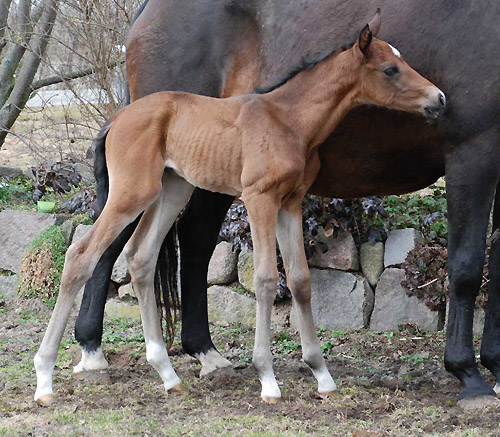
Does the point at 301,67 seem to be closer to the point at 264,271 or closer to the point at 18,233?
the point at 264,271

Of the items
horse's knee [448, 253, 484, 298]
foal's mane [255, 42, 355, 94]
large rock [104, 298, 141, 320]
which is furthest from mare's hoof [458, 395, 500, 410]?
large rock [104, 298, 141, 320]

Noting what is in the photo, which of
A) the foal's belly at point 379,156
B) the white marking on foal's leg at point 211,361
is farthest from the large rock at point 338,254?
the white marking on foal's leg at point 211,361

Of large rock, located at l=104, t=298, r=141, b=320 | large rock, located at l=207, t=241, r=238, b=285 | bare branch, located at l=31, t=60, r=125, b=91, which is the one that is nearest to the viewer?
large rock, located at l=207, t=241, r=238, b=285

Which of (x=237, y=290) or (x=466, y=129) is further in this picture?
(x=237, y=290)

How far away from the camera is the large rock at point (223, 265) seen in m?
6.64

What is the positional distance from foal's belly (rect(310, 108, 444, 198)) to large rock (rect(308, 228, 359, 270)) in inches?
51.1

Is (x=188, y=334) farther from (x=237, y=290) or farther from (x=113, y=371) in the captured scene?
(x=237, y=290)

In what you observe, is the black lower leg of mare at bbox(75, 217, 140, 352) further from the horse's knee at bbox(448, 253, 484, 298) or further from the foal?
the horse's knee at bbox(448, 253, 484, 298)

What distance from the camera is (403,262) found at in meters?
6.18

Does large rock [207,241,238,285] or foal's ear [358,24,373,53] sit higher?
foal's ear [358,24,373,53]

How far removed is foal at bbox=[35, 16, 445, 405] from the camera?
4.12 meters

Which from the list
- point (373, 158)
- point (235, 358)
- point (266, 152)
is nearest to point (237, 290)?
point (235, 358)

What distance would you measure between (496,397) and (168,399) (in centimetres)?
163

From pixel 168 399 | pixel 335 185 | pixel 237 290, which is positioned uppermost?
pixel 335 185
